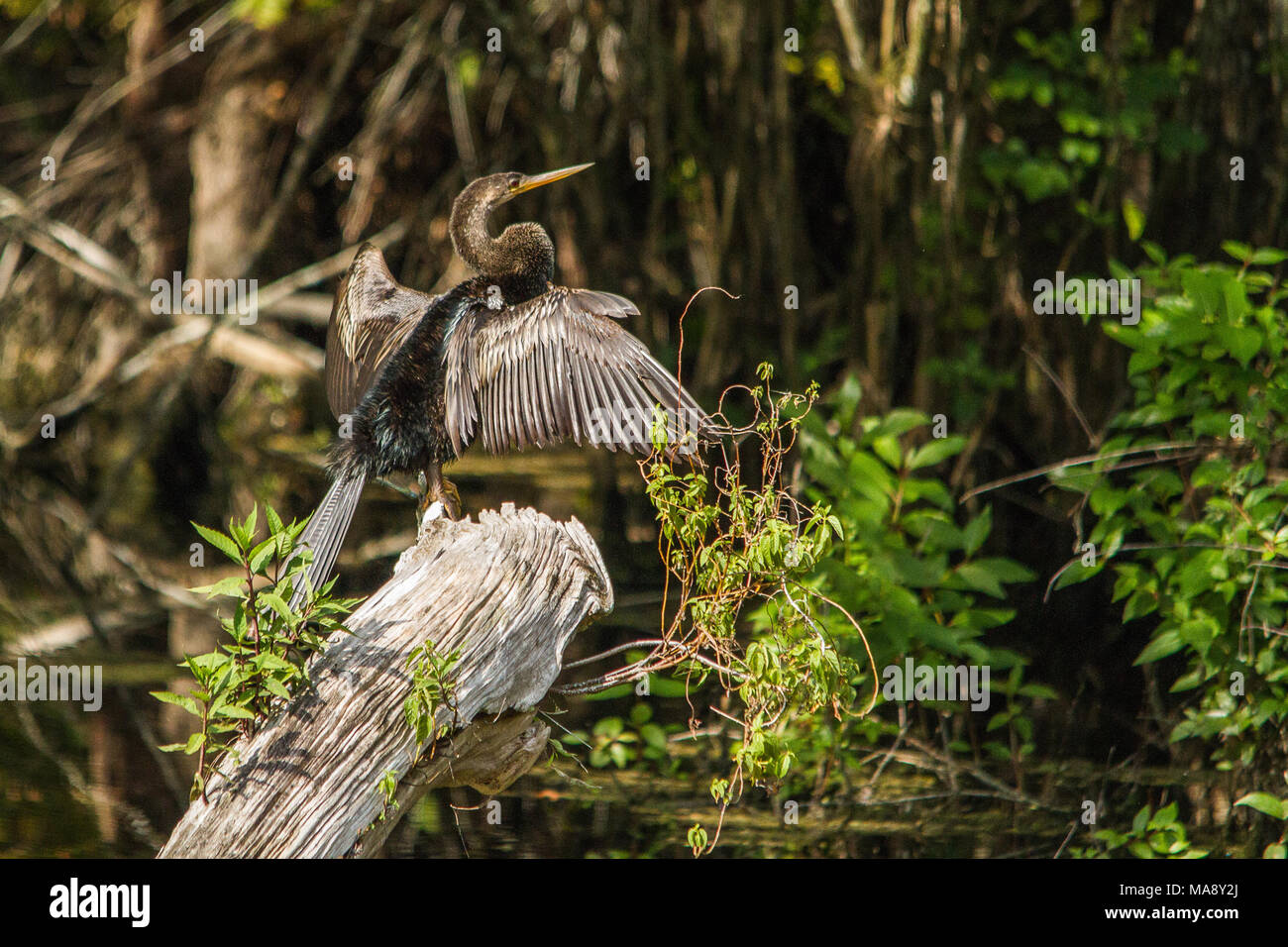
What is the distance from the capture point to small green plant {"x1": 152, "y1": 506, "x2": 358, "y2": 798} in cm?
240

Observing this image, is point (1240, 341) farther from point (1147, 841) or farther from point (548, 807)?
point (548, 807)

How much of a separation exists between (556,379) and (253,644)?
1.08m

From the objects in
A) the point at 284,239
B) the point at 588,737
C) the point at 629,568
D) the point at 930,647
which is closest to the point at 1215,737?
the point at 930,647

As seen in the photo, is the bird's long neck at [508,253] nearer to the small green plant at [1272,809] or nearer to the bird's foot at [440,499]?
the bird's foot at [440,499]

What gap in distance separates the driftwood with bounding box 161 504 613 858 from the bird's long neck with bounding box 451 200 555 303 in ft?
3.54

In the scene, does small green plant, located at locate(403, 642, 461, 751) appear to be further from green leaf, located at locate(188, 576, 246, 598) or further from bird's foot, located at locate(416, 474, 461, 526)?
bird's foot, located at locate(416, 474, 461, 526)

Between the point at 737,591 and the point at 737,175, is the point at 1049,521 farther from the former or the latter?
the point at 737,591

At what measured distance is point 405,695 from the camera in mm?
2512

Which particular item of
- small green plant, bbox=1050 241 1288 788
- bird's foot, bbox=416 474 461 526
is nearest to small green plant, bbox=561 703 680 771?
bird's foot, bbox=416 474 461 526

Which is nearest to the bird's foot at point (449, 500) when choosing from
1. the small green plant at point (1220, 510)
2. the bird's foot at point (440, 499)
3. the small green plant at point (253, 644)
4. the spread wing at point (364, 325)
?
the bird's foot at point (440, 499)

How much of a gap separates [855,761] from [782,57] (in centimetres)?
371

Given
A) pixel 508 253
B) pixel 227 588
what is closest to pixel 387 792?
pixel 227 588

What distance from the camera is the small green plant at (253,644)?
2.40 metres

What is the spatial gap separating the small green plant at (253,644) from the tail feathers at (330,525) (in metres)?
0.31
